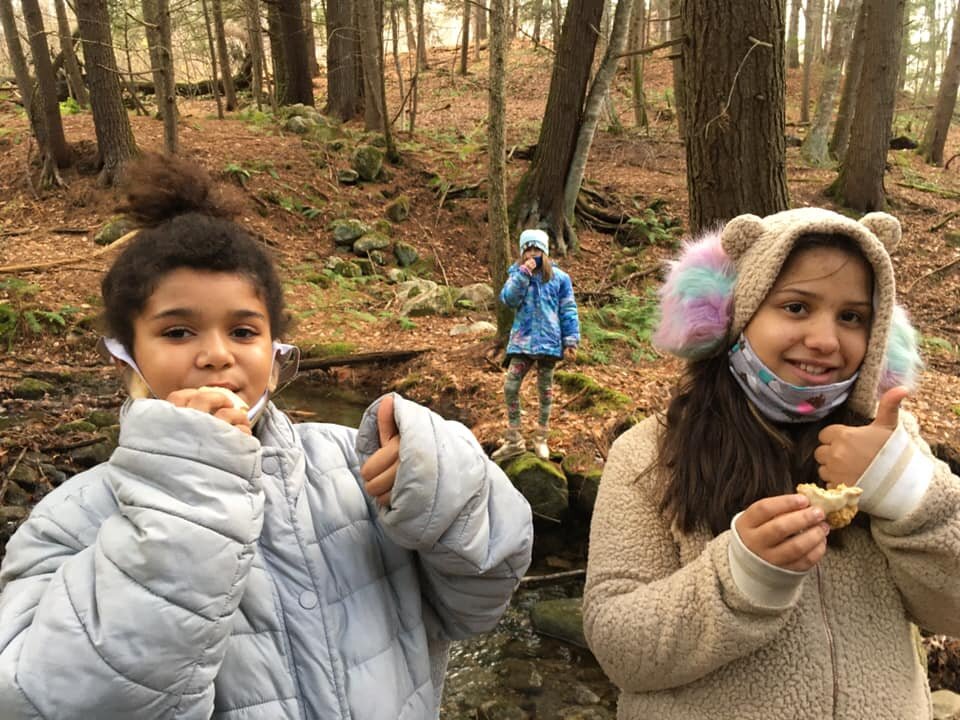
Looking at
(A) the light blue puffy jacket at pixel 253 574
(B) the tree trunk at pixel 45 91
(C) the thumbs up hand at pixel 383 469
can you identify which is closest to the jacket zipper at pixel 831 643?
(A) the light blue puffy jacket at pixel 253 574

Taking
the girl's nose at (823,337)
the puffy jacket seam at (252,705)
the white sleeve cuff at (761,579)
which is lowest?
the puffy jacket seam at (252,705)

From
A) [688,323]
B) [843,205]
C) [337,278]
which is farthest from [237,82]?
[688,323]

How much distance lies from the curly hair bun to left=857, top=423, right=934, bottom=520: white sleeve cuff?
1.67 meters

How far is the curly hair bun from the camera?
5.12ft

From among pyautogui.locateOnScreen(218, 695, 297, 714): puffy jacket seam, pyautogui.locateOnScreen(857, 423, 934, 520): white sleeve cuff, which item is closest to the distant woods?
pyautogui.locateOnScreen(857, 423, 934, 520): white sleeve cuff

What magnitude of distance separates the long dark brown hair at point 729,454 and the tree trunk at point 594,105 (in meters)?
8.69

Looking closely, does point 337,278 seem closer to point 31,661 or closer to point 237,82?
point 31,661

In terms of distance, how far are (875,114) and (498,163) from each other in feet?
27.5

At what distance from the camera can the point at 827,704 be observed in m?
1.46

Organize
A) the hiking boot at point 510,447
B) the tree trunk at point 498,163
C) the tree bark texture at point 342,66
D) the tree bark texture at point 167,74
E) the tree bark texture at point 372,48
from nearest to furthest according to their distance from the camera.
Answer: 1. the hiking boot at point 510,447
2. the tree trunk at point 498,163
3. the tree bark texture at point 167,74
4. the tree bark texture at point 372,48
5. the tree bark texture at point 342,66

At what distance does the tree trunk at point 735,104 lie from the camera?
3656mm

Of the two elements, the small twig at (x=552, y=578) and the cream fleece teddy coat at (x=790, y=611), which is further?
the small twig at (x=552, y=578)

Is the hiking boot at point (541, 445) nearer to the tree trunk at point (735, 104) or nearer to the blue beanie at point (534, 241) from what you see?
the blue beanie at point (534, 241)

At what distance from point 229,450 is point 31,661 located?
44 cm
